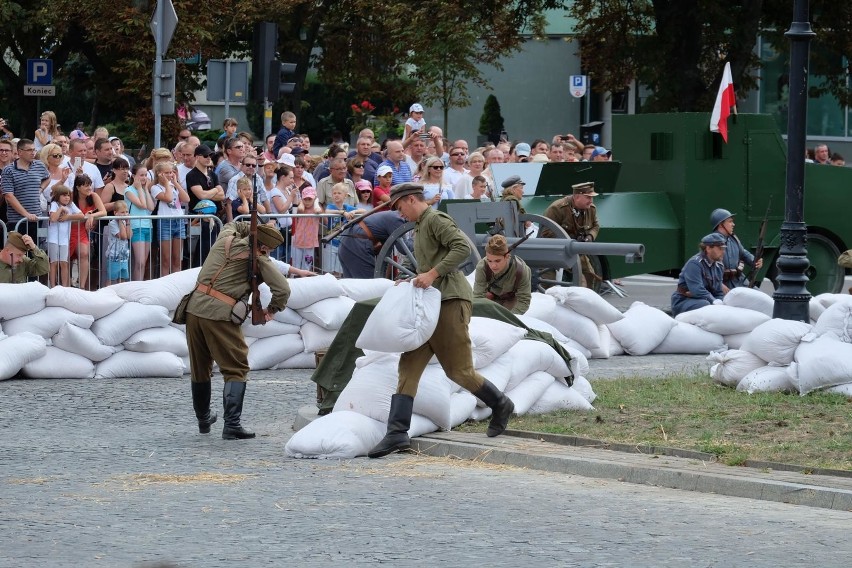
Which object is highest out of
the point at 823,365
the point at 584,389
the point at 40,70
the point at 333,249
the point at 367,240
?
the point at 40,70

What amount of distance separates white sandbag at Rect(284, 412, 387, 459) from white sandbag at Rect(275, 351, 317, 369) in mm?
4622

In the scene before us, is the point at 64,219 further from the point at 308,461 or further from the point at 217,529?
the point at 217,529

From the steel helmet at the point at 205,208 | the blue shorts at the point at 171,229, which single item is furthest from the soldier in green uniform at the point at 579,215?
the blue shorts at the point at 171,229

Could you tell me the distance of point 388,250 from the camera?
16766mm

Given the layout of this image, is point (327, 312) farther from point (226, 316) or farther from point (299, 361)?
point (226, 316)

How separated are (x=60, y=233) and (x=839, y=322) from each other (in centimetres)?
782

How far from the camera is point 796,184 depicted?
13875 mm

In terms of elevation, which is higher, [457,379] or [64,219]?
[64,219]

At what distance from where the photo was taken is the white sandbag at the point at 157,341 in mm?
14008

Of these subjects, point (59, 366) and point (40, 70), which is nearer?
point (59, 366)

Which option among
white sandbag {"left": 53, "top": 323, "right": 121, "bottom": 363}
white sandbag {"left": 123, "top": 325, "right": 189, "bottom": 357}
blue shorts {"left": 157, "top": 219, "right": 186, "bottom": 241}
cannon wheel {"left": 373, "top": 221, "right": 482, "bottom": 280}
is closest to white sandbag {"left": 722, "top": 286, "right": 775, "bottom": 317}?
cannon wheel {"left": 373, "top": 221, "right": 482, "bottom": 280}

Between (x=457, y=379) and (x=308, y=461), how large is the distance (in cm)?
117

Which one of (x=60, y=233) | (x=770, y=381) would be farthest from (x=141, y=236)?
(x=770, y=381)

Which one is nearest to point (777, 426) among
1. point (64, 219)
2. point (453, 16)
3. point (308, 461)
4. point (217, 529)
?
point (308, 461)
